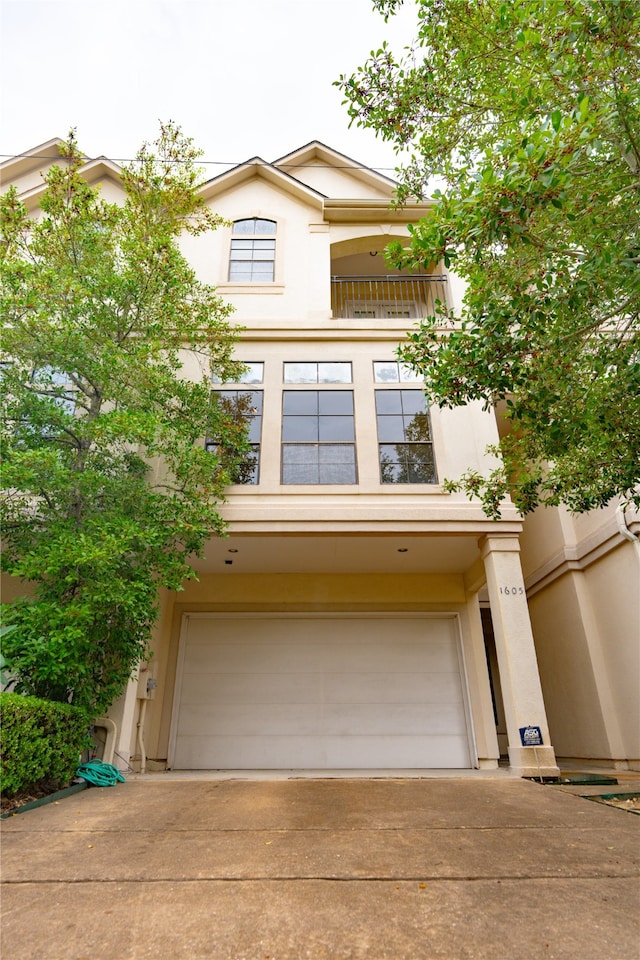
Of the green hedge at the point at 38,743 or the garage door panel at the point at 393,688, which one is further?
the garage door panel at the point at 393,688

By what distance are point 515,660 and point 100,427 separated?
5788mm

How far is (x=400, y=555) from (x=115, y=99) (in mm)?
8026

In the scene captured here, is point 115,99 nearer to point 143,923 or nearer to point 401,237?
point 401,237

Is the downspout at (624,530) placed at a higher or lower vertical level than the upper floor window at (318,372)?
lower

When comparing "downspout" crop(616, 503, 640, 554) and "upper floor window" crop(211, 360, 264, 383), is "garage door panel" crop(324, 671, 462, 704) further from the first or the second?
"upper floor window" crop(211, 360, 264, 383)

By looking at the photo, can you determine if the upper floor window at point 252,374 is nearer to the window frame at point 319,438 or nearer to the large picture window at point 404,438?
the window frame at point 319,438

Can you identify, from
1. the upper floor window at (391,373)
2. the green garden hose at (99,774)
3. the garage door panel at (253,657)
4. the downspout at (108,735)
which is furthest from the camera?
the upper floor window at (391,373)

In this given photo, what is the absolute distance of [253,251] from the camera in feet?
31.3

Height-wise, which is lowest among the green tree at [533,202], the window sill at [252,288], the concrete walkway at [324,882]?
the concrete walkway at [324,882]

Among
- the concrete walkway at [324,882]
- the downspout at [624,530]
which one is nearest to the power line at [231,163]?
the downspout at [624,530]

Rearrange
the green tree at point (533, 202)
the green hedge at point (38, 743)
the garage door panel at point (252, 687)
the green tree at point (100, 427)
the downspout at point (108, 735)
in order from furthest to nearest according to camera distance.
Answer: the garage door panel at point (252, 687) < the downspout at point (108, 735) < the green tree at point (100, 427) < the green hedge at point (38, 743) < the green tree at point (533, 202)

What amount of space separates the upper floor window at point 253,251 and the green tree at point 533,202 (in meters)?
4.74

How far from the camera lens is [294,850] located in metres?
2.75

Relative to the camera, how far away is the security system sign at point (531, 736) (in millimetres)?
5879
